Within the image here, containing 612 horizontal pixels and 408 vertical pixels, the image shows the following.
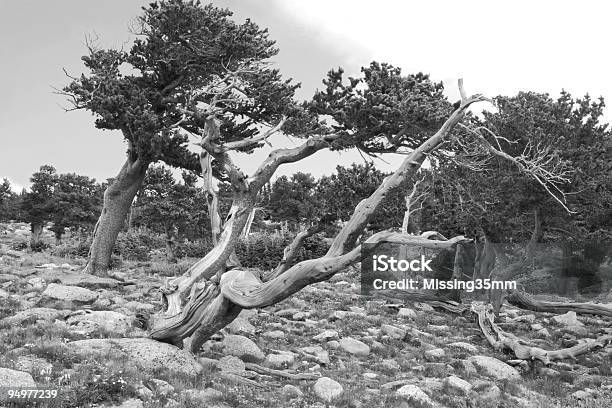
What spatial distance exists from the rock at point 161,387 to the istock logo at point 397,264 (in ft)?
60.9

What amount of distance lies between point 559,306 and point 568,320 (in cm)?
422

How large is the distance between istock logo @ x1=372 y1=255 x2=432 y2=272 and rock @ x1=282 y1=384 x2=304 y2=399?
54.5 feet

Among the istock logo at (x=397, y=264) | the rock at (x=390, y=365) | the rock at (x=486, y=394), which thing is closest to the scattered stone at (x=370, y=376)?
the rock at (x=390, y=365)

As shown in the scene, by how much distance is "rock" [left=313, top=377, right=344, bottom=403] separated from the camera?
29.9 ft

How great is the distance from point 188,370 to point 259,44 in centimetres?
1563

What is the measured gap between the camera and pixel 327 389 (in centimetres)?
937

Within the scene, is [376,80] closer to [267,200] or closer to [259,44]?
[259,44]

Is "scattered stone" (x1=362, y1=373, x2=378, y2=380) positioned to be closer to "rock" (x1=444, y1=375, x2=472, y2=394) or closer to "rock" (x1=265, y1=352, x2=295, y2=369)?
"rock" (x1=444, y1=375, x2=472, y2=394)

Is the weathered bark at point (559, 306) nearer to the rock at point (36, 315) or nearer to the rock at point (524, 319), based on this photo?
the rock at point (524, 319)

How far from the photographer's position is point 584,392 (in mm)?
11078

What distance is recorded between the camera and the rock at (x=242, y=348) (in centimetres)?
1143

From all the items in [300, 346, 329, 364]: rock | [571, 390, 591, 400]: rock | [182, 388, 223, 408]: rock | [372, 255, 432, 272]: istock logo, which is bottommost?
[571, 390, 591, 400]: rock

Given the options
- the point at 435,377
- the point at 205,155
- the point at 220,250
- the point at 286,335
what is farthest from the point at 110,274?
the point at 435,377

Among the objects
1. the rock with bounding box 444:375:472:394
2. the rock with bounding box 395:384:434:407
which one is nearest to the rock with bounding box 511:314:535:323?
the rock with bounding box 444:375:472:394
